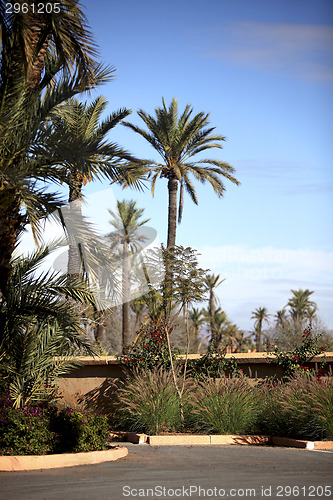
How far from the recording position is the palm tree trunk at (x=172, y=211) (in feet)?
107

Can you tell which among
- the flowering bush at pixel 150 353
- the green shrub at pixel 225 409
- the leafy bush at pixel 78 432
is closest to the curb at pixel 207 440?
the green shrub at pixel 225 409

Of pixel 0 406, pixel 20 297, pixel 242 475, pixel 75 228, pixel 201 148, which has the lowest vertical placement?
pixel 242 475

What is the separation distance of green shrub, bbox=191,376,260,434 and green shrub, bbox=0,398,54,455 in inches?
166

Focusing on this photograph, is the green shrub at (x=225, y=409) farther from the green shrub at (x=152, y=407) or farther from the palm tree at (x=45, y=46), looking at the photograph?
the palm tree at (x=45, y=46)

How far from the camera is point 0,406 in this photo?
34.7ft

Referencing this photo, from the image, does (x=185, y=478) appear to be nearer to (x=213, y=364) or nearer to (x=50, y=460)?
(x=50, y=460)

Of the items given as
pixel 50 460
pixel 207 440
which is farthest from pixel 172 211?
pixel 50 460

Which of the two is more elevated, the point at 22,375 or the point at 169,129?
the point at 169,129

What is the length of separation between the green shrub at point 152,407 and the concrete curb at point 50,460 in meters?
3.27

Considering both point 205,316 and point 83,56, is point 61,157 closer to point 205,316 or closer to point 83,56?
point 83,56

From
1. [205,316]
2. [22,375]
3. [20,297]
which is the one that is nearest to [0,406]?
[22,375]

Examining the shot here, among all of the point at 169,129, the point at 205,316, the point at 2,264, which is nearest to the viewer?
the point at 2,264

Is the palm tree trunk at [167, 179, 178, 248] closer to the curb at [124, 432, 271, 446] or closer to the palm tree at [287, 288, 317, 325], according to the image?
the curb at [124, 432, 271, 446]

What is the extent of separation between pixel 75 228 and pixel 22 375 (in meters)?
3.62
